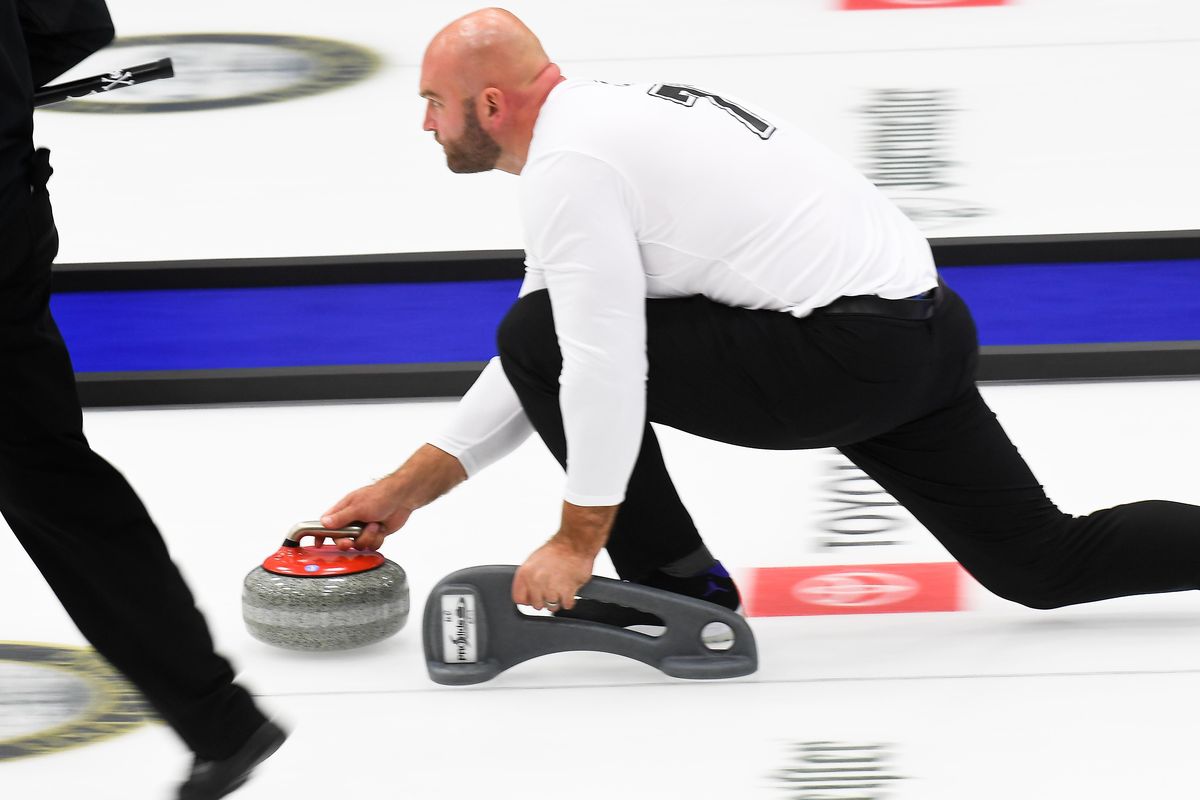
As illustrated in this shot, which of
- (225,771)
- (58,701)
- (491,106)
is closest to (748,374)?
(491,106)

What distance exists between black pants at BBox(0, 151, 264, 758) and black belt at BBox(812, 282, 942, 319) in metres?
0.77

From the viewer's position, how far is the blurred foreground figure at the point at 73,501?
1653 millimetres

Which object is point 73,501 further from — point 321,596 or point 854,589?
point 854,589

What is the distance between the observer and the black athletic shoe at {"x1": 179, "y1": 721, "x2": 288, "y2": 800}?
1.79 meters

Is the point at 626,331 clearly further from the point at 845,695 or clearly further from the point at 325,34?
the point at 325,34

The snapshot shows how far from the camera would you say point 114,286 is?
3623 mm

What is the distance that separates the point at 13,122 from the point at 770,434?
2.98ft

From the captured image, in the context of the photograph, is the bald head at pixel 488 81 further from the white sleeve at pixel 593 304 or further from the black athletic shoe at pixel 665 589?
the black athletic shoe at pixel 665 589

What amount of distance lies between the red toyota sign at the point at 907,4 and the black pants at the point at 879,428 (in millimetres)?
3566

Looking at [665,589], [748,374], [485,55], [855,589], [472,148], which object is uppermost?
[485,55]

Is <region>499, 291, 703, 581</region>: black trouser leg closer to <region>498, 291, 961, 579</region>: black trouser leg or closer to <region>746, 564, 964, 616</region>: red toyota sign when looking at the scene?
<region>498, 291, 961, 579</region>: black trouser leg

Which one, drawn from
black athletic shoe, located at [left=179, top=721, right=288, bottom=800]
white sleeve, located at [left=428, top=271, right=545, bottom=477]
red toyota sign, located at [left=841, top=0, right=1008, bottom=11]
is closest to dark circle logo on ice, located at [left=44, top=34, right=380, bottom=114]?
red toyota sign, located at [left=841, top=0, right=1008, bottom=11]

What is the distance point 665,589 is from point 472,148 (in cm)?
57

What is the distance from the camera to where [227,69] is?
17.2 feet
